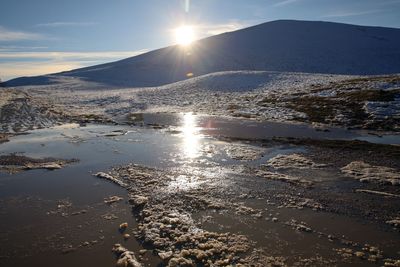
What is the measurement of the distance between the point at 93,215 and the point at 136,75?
403ft

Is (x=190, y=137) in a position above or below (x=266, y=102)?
below

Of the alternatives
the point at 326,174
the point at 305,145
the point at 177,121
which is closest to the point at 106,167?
the point at 326,174

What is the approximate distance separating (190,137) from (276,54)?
373 feet

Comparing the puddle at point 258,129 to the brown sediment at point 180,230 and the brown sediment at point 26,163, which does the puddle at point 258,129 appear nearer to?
the brown sediment at point 26,163

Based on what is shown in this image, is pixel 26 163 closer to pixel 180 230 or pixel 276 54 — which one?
pixel 180 230

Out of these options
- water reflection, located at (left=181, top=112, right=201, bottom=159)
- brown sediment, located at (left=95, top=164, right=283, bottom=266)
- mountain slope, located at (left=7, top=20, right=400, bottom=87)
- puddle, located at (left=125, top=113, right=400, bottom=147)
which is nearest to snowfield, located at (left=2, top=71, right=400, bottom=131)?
puddle, located at (left=125, top=113, right=400, bottom=147)

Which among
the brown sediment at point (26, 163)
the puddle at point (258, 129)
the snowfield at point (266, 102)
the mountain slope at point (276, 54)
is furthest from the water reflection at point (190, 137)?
the mountain slope at point (276, 54)

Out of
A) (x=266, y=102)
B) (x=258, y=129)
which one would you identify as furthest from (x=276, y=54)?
(x=258, y=129)

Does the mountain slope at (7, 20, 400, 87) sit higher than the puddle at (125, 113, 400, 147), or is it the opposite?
the mountain slope at (7, 20, 400, 87)

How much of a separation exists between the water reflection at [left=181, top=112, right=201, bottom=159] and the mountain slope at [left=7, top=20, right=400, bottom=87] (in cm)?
7680

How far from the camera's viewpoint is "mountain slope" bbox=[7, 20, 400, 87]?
120250 mm

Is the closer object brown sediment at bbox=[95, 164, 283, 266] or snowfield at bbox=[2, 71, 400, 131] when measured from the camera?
brown sediment at bbox=[95, 164, 283, 266]

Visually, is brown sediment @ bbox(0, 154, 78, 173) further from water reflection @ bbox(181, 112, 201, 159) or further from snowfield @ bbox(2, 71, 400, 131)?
snowfield @ bbox(2, 71, 400, 131)

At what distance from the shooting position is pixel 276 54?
133500mm
